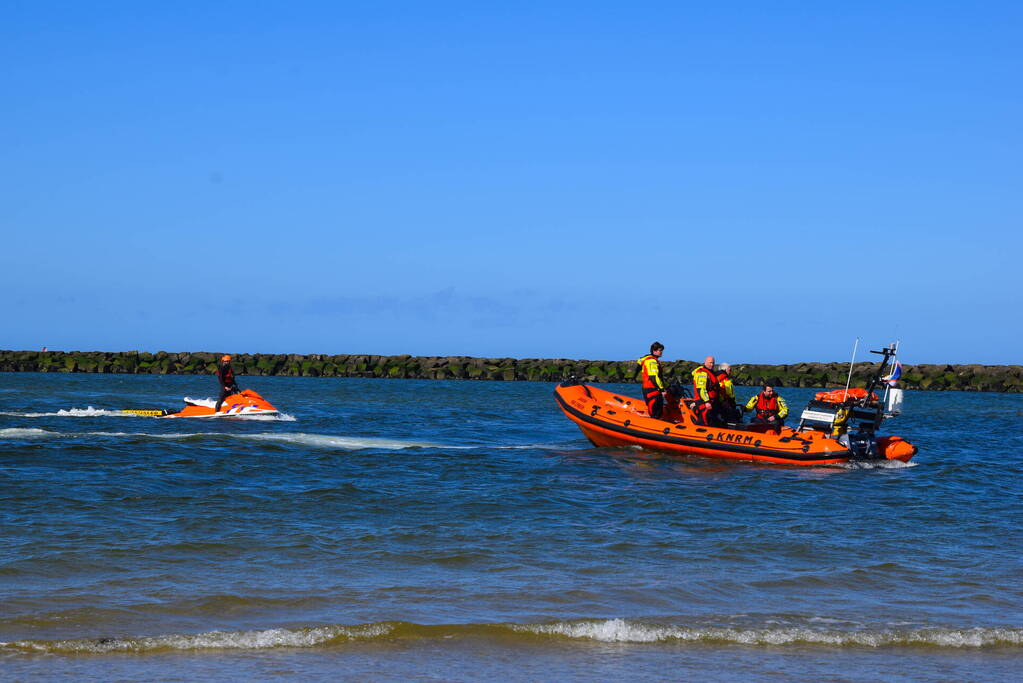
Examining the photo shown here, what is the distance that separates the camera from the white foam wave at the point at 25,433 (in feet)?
55.0

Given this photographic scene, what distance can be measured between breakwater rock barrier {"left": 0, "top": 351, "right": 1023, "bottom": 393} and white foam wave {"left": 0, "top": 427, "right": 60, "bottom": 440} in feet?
140

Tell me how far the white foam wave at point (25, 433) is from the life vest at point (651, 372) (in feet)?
31.5

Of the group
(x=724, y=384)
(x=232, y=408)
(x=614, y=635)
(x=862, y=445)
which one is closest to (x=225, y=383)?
(x=232, y=408)

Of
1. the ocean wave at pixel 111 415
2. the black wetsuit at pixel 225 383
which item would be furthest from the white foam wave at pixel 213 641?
the ocean wave at pixel 111 415

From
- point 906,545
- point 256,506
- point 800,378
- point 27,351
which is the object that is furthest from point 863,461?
point 27,351

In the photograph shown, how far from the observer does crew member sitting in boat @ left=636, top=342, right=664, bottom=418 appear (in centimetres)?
1516

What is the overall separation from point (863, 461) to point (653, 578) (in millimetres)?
8574

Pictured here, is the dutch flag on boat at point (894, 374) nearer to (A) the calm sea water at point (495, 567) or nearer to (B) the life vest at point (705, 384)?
(A) the calm sea water at point (495, 567)

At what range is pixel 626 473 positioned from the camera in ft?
46.9

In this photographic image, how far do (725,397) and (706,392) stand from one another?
0.43 meters

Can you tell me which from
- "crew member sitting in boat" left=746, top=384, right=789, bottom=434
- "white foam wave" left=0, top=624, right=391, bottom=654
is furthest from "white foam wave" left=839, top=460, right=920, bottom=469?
"white foam wave" left=0, top=624, right=391, bottom=654

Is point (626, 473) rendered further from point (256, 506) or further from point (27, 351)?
point (27, 351)

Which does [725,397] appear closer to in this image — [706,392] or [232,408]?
[706,392]

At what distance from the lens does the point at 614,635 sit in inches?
261
